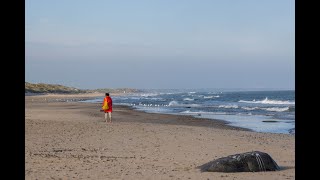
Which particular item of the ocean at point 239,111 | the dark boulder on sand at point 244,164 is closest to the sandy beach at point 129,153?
the dark boulder on sand at point 244,164

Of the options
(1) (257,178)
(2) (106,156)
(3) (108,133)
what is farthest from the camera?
(3) (108,133)

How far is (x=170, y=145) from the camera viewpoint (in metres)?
12.5

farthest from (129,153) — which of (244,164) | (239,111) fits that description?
(239,111)

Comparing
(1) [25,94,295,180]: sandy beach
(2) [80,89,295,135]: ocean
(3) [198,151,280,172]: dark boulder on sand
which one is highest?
(3) [198,151,280,172]: dark boulder on sand

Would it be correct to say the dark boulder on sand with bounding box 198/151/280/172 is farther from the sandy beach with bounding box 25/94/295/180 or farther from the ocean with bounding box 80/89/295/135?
the ocean with bounding box 80/89/295/135

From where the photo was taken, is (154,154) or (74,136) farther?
(74,136)

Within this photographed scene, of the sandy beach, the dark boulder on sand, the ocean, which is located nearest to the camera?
the sandy beach

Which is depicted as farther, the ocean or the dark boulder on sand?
the ocean

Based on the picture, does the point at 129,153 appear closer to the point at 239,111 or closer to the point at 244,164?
the point at 244,164

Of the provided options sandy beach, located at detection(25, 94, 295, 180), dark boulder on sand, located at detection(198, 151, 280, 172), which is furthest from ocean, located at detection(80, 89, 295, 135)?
dark boulder on sand, located at detection(198, 151, 280, 172)

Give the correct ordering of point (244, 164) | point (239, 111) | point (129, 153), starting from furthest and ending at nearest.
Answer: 1. point (239, 111)
2. point (129, 153)
3. point (244, 164)
